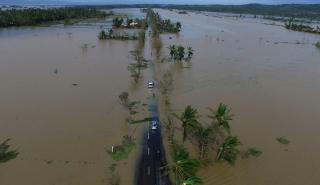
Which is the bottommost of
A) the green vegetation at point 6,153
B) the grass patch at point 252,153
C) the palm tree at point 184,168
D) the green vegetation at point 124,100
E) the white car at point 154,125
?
the grass patch at point 252,153

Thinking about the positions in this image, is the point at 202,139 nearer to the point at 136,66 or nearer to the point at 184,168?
the point at 184,168

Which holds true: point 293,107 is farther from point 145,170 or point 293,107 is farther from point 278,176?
point 145,170

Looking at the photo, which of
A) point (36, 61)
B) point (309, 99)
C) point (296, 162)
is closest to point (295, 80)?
point (309, 99)

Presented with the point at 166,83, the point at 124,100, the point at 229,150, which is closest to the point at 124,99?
the point at 124,100

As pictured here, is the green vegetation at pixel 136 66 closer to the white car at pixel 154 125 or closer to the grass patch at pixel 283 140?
the white car at pixel 154 125

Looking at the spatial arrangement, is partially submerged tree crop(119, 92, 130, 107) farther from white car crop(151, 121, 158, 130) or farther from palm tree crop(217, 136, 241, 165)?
palm tree crop(217, 136, 241, 165)

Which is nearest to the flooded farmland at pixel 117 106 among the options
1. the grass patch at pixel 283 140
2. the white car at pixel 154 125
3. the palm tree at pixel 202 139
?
the grass patch at pixel 283 140
